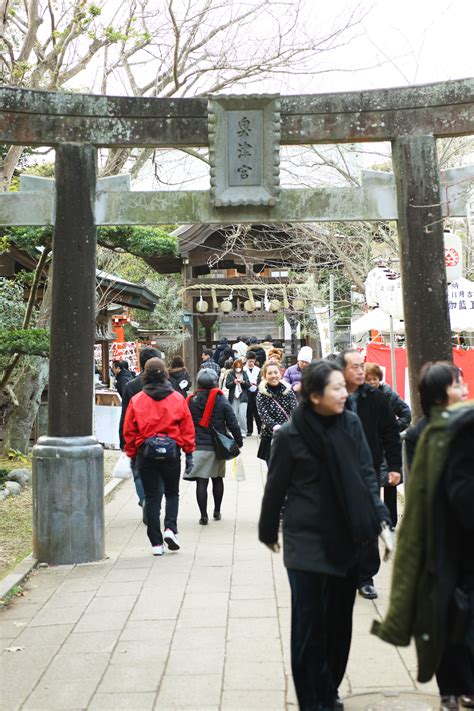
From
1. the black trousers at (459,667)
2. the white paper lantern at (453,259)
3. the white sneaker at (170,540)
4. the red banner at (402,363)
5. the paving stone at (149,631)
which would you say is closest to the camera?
the black trousers at (459,667)

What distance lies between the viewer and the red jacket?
9062 mm

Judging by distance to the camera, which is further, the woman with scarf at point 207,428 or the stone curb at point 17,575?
the woman with scarf at point 207,428

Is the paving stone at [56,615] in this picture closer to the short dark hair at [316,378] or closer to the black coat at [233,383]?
the short dark hair at [316,378]

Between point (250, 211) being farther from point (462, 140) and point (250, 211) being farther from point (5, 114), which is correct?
point (462, 140)

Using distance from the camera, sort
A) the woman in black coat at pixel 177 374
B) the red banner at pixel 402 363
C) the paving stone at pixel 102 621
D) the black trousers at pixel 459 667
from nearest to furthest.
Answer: the black trousers at pixel 459 667 < the paving stone at pixel 102 621 < the red banner at pixel 402 363 < the woman in black coat at pixel 177 374

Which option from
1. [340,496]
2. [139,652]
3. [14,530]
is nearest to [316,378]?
[340,496]

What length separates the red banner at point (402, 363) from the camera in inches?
510

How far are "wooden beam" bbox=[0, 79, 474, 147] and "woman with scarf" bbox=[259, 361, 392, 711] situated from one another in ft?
16.8

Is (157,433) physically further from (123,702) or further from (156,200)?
(123,702)

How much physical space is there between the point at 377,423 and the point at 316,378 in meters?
2.93

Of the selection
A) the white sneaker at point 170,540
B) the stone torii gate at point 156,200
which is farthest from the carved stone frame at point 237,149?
the white sneaker at point 170,540

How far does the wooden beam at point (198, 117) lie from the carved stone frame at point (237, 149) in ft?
0.41

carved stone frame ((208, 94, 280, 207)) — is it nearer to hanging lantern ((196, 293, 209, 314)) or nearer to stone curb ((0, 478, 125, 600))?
stone curb ((0, 478, 125, 600))

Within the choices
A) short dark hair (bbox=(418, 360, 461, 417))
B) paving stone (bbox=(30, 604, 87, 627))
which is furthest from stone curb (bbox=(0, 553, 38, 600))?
short dark hair (bbox=(418, 360, 461, 417))
